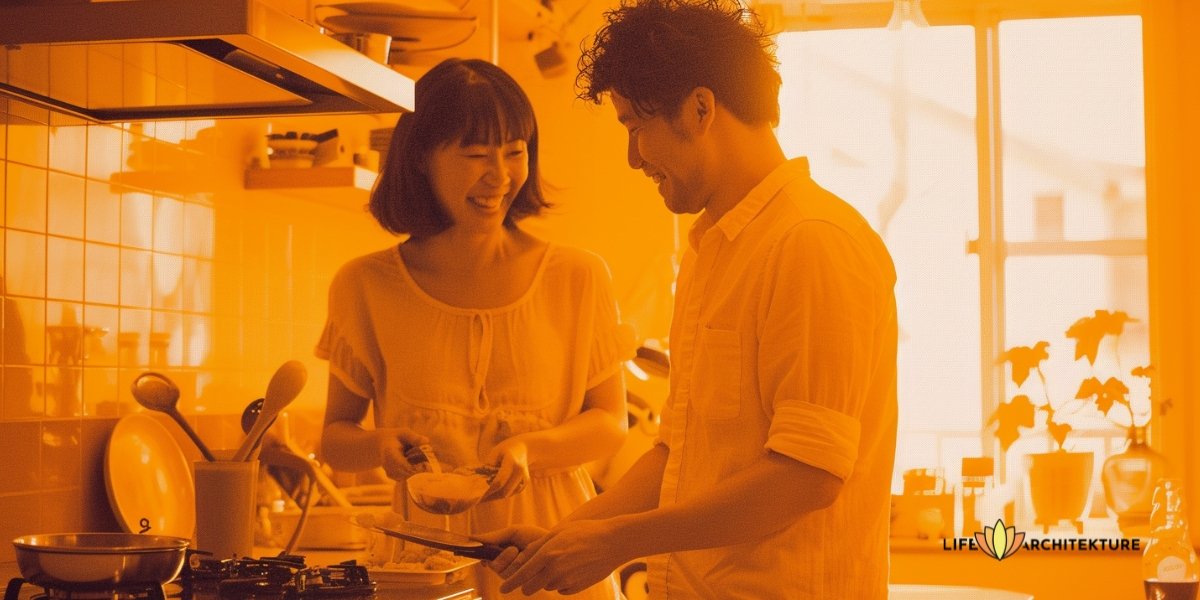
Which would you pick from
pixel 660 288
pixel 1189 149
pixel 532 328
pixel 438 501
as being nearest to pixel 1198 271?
pixel 1189 149

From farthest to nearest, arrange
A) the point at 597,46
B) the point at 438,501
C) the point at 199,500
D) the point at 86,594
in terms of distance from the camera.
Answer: the point at 199,500 → the point at 438,501 → the point at 597,46 → the point at 86,594

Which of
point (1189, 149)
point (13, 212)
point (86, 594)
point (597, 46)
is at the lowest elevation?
point (86, 594)

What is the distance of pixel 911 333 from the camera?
418 centimetres

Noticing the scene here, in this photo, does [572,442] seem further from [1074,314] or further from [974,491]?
[1074,314]

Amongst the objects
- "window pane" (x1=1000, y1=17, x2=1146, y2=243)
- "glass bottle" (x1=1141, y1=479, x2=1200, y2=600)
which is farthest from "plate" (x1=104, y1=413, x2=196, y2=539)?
"window pane" (x1=1000, y1=17, x2=1146, y2=243)

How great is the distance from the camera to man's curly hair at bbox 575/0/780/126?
1399 millimetres

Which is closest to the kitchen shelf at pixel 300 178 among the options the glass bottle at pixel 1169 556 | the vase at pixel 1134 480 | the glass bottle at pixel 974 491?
the glass bottle at pixel 1169 556

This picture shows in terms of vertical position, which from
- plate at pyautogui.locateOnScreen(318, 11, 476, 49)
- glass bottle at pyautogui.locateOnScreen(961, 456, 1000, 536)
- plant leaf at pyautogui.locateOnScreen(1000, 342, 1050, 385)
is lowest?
glass bottle at pyautogui.locateOnScreen(961, 456, 1000, 536)

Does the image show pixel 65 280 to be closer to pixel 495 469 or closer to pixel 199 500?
pixel 199 500

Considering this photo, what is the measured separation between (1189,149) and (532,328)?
9.12 ft

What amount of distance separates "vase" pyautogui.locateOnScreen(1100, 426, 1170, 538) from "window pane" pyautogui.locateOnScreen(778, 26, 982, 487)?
451 mm

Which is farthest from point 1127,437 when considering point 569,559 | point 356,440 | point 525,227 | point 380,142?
point 569,559

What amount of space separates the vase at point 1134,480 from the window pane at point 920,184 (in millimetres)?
451

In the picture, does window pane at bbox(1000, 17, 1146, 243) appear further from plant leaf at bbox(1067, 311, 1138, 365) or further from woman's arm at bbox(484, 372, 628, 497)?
woman's arm at bbox(484, 372, 628, 497)
